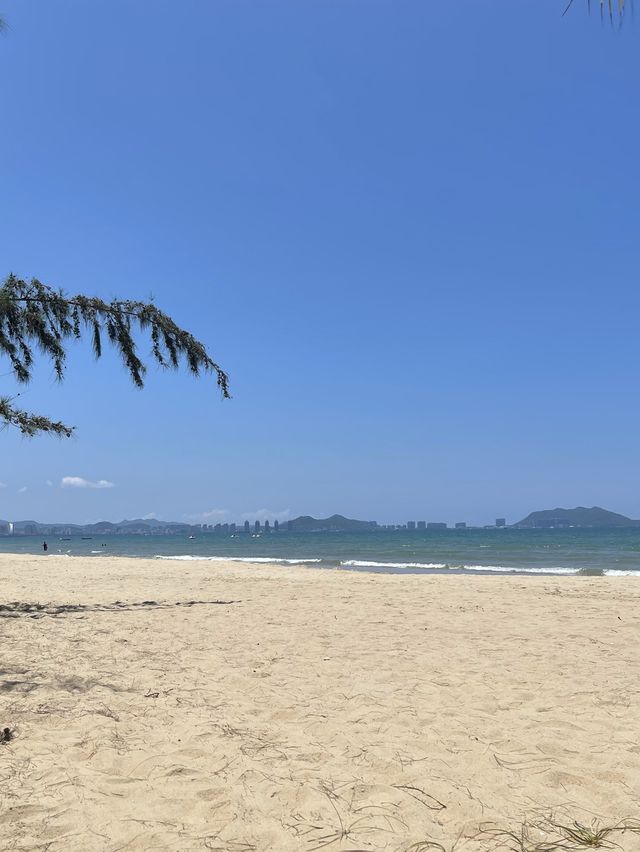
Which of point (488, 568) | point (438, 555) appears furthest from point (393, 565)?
point (438, 555)

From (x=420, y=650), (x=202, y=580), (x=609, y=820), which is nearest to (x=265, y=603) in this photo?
(x=420, y=650)

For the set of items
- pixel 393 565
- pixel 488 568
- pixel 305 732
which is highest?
pixel 305 732

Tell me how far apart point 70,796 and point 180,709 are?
1.53 meters

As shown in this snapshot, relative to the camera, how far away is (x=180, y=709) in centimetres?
475

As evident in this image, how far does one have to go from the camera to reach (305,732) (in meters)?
4.34

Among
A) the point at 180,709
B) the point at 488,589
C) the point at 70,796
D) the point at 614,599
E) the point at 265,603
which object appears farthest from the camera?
the point at 488,589

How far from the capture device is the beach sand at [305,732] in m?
3.08

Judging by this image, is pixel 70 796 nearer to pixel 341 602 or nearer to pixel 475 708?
pixel 475 708

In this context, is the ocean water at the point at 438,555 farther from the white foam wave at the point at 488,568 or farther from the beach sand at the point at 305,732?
the beach sand at the point at 305,732

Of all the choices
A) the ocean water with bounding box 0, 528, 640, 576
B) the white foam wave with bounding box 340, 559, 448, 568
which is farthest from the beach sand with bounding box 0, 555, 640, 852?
the white foam wave with bounding box 340, 559, 448, 568

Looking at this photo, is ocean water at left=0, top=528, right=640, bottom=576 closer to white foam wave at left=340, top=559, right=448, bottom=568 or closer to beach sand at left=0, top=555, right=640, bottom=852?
white foam wave at left=340, top=559, right=448, bottom=568

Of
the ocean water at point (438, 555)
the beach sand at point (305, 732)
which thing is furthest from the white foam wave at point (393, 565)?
the beach sand at point (305, 732)

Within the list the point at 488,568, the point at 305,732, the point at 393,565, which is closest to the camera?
the point at 305,732

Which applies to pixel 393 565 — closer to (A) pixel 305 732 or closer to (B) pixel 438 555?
(B) pixel 438 555
